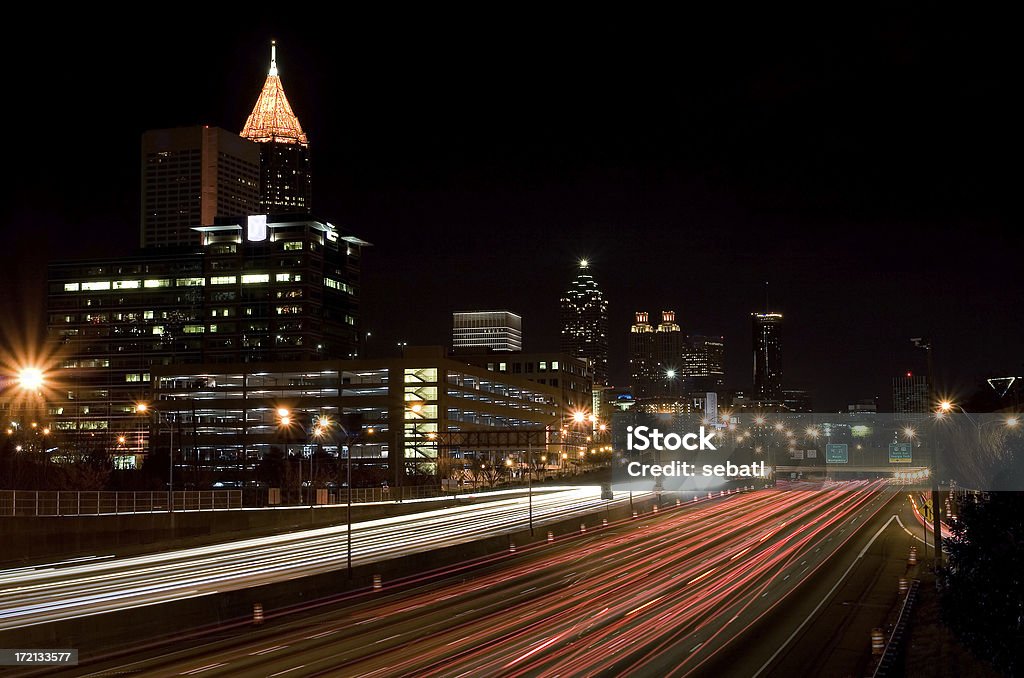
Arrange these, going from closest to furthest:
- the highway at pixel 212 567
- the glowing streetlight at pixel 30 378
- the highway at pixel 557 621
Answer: the highway at pixel 557 621, the highway at pixel 212 567, the glowing streetlight at pixel 30 378

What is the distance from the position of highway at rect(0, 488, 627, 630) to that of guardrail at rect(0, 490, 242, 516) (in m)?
8.93

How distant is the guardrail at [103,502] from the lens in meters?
62.0

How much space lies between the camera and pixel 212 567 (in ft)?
157

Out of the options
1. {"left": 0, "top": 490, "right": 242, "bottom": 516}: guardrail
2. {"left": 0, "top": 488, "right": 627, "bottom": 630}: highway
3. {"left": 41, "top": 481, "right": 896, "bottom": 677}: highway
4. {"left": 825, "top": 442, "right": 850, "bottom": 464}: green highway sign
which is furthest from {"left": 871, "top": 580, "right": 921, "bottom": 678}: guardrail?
{"left": 825, "top": 442, "right": 850, "bottom": 464}: green highway sign

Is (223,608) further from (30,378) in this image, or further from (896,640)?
(896,640)

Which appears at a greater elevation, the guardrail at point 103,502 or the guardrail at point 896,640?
the guardrail at point 103,502

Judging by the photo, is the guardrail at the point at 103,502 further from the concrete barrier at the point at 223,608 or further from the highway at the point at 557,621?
the concrete barrier at the point at 223,608

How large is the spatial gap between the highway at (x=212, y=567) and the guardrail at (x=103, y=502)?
8.93 meters

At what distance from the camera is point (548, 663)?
2816 centimetres

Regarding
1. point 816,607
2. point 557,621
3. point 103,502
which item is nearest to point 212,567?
point 557,621

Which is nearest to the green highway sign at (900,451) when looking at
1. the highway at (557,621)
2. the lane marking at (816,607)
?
the lane marking at (816,607)

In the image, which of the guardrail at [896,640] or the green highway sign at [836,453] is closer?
the guardrail at [896,640]

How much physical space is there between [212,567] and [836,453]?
85672 mm

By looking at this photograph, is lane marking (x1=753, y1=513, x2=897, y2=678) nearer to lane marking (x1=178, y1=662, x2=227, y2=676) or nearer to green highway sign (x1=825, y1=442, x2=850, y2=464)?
lane marking (x1=178, y1=662, x2=227, y2=676)
